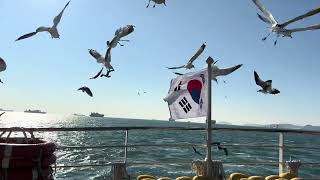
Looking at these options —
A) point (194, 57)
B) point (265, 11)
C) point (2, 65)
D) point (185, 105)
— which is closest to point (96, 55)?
point (194, 57)

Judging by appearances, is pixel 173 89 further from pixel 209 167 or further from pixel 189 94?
pixel 209 167

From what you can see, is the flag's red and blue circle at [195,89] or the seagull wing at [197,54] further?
the seagull wing at [197,54]

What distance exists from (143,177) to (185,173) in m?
13.2

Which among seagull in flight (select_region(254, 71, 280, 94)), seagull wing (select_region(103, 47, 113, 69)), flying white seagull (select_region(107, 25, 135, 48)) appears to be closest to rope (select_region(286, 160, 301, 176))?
seagull in flight (select_region(254, 71, 280, 94))

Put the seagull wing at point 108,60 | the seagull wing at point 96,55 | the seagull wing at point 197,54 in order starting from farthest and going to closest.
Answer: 1. the seagull wing at point 96,55
2. the seagull wing at point 197,54
3. the seagull wing at point 108,60

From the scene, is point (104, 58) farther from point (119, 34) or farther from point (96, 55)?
point (119, 34)

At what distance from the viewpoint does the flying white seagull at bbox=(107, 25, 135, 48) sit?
9336mm

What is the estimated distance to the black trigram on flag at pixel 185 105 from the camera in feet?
23.3

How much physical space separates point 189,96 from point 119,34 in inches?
115

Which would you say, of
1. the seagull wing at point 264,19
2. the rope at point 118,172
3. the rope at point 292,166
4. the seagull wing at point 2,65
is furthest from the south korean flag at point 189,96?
the seagull wing at point 2,65

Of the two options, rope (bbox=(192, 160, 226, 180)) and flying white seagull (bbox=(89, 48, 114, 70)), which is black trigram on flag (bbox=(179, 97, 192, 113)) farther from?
flying white seagull (bbox=(89, 48, 114, 70))

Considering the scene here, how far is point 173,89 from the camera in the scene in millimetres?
7301

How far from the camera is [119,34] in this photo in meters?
9.50

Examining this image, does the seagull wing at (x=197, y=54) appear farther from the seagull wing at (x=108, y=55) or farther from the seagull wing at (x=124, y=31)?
the seagull wing at (x=108, y=55)
